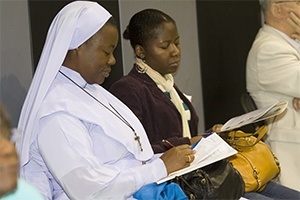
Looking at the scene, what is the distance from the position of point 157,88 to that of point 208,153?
2.41 ft

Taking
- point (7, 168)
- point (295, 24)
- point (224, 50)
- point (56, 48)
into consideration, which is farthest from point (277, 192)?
point (7, 168)

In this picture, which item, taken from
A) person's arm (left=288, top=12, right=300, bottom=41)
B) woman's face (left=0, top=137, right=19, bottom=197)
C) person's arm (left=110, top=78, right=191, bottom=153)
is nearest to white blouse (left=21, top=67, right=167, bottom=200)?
person's arm (left=110, top=78, right=191, bottom=153)

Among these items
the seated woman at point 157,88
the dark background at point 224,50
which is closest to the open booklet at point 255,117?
the seated woman at point 157,88

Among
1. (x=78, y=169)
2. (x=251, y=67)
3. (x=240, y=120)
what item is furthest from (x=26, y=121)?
(x=251, y=67)

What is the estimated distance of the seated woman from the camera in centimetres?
309

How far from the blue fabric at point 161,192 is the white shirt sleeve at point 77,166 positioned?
0.03 m

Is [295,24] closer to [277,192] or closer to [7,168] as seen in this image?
[277,192]

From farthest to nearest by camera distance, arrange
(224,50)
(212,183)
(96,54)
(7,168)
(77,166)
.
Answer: (224,50) → (96,54) → (212,183) → (77,166) → (7,168)

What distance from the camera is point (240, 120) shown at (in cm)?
299

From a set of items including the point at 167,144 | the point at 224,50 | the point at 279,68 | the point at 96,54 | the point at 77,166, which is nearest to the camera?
the point at 77,166

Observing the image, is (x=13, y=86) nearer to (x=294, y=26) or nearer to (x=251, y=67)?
(x=251, y=67)

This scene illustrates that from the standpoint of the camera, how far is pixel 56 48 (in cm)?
254

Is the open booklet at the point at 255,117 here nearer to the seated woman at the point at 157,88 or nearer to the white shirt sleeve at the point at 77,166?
the seated woman at the point at 157,88

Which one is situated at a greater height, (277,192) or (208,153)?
(208,153)
